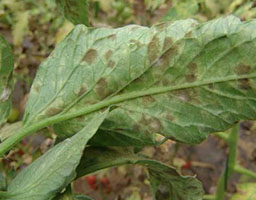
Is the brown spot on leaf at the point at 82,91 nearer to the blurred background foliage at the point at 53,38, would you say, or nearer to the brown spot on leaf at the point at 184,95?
the brown spot on leaf at the point at 184,95

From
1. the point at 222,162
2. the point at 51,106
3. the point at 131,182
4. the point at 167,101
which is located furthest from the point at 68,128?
the point at 222,162

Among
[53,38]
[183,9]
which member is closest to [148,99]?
[183,9]

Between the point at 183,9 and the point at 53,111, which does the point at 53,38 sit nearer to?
the point at 183,9

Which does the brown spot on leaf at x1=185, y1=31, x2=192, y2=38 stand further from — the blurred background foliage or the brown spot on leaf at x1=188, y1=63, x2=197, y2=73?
the blurred background foliage

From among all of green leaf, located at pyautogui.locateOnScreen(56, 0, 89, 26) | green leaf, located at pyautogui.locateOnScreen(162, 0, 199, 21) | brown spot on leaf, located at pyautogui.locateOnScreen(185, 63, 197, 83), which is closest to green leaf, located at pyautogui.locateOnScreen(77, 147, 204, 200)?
brown spot on leaf, located at pyautogui.locateOnScreen(185, 63, 197, 83)

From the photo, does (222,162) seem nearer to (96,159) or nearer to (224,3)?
(224,3)

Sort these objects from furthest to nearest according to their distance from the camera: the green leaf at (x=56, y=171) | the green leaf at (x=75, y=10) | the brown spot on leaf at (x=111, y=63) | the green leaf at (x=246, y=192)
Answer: the green leaf at (x=246, y=192)
the green leaf at (x=75, y=10)
the brown spot on leaf at (x=111, y=63)
the green leaf at (x=56, y=171)

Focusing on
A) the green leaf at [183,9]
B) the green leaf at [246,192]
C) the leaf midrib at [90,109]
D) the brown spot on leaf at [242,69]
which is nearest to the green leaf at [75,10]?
the leaf midrib at [90,109]
